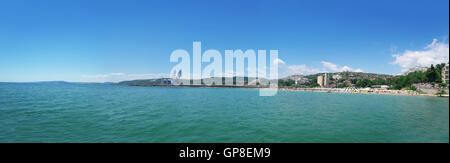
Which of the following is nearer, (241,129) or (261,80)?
(241,129)

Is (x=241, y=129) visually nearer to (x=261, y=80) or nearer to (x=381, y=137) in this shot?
(x=381, y=137)

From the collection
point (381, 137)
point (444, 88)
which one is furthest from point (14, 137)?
point (444, 88)

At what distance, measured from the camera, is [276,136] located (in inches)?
309
